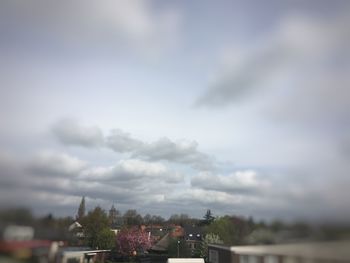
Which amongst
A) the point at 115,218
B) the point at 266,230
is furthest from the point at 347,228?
the point at 115,218

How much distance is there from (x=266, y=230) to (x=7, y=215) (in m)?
18.6

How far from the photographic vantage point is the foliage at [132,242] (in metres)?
73.9

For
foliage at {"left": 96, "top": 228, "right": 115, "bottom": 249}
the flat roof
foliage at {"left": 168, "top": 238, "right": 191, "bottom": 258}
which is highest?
the flat roof

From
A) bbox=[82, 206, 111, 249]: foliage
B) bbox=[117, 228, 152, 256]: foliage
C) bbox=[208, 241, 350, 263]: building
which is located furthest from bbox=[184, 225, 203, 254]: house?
bbox=[208, 241, 350, 263]: building

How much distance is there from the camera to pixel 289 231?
22.4 meters

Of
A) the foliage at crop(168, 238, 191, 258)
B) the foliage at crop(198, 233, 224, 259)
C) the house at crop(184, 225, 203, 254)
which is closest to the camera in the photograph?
the foliage at crop(198, 233, 224, 259)

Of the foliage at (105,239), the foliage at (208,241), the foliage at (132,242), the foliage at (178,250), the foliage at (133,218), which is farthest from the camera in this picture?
the foliage at (133,218)

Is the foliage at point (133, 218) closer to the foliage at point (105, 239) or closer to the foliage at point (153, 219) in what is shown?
the foliage at point (153, 219)

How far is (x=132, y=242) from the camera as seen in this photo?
2968 inches

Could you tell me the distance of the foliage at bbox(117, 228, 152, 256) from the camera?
73875mm

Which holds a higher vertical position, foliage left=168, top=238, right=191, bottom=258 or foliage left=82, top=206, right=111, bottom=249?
foliage left=82, top=206, right=111, bottom=249

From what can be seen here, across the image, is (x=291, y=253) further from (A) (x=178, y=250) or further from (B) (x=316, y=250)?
(A) (x=178, y=250)

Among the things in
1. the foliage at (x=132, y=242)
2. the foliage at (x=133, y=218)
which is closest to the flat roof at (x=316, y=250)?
the foliage at (x=132, y=242)

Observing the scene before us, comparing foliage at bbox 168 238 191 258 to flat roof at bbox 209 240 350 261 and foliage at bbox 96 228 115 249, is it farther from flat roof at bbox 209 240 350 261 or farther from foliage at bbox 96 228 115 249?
flat roof at bbox 209 240 350 261
